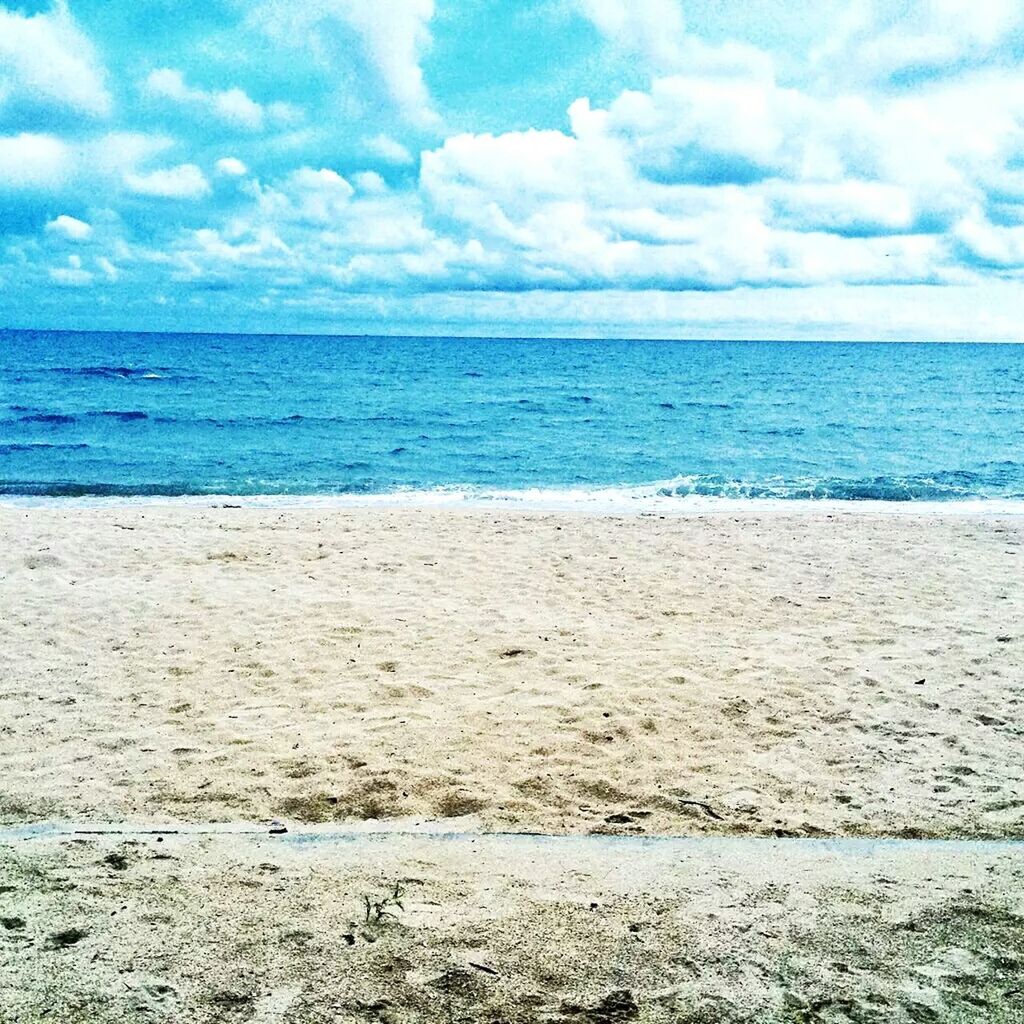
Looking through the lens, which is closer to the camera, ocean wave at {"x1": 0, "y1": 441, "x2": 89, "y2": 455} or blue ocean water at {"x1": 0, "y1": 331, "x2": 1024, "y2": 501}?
blue ocean water at {"x1": 0, "y1": 331, "x2": 1024, "y2": 501}

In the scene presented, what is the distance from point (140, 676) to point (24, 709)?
0.81m

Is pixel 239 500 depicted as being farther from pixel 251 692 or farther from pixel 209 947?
pixel 209 947

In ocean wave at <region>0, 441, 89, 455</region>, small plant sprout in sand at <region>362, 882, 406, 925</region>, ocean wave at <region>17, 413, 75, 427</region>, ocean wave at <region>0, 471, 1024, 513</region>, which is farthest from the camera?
ocean wave at <region>17, 413, 75, 427</region>

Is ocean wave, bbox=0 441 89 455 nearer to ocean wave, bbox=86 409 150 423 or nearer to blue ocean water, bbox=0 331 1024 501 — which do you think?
blue ocean water, bbox=0 331 1024 501

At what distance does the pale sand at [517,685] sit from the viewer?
4.61m

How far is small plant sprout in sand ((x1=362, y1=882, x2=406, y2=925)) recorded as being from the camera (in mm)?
3256

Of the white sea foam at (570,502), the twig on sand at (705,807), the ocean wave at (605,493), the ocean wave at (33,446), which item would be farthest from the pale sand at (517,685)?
the ocean wave at (33,446)

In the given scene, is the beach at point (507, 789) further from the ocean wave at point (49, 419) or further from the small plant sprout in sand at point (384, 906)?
the ocean wave at point (49, 419)

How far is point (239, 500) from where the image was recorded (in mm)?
16688

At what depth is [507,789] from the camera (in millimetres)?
4703

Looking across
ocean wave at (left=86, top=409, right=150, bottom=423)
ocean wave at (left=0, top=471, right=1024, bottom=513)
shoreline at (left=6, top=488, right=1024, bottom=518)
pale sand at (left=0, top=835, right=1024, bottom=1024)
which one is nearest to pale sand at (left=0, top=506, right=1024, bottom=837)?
pale sand at (left=0, top=835, right=1024, bottom=1024)

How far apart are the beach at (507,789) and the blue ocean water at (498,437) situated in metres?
10.4

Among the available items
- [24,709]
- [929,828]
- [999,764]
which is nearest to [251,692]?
[24,709]

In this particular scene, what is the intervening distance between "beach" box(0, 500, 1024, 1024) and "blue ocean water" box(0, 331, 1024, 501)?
10.4m
